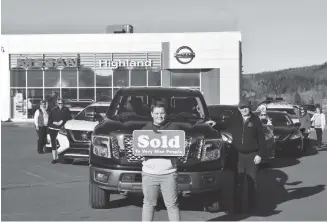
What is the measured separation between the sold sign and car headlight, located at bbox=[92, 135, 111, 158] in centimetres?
154

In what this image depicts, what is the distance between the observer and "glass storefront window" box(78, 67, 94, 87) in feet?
120

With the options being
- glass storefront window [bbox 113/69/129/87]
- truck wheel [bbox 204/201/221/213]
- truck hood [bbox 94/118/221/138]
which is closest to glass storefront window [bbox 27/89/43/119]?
glass storefront window [bbox 113/69/129/87]

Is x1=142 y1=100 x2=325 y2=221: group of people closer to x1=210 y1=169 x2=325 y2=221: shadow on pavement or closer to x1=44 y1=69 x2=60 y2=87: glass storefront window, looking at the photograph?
x1=210 y1=169 x2=325 y2=221: shadow on pavement

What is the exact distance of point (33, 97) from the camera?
3731 cm

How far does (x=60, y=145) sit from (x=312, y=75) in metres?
151

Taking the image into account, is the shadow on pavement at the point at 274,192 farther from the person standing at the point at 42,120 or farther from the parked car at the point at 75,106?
the parked car at the point at 75,106

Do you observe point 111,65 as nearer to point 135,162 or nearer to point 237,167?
point 237,167

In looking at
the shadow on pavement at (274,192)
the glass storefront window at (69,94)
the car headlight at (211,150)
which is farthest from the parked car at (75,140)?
the glass storefront window at (69,94)

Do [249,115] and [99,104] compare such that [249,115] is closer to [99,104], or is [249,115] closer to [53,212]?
[53,212]

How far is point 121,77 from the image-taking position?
36.3 m

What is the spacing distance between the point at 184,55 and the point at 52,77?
30.8ft

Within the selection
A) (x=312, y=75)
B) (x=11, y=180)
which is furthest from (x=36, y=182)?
(x=312, y=75)

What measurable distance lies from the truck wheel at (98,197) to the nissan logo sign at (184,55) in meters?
27.8

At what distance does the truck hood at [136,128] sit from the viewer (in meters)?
7.51
